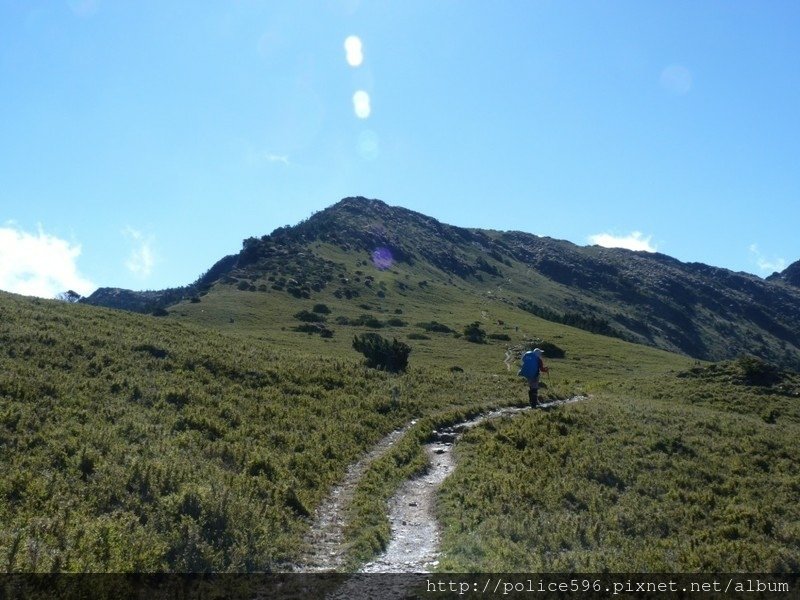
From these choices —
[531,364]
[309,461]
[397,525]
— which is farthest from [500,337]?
[397,525]

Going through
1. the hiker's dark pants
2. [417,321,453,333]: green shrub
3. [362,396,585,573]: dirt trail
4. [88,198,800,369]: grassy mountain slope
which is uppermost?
[88,198,800,369]: grassy mountain slope

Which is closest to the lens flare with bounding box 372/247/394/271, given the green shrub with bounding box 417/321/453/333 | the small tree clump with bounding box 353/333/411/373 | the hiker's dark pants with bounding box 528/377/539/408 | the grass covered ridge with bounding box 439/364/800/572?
the green shrub with bounding box 417/321/453/333

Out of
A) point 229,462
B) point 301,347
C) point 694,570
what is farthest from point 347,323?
point 694,570

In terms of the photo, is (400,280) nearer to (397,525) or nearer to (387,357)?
(387,357)

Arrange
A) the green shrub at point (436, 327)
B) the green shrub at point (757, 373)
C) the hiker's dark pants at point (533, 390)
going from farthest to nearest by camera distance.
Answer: the green shrub at point (436, 327)
the green shrub at point (757, 373)
the hiker's dark pants at point (533, 390)

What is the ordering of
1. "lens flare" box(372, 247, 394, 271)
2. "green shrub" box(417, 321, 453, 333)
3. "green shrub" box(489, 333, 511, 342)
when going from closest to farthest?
"green shrub" box(489, 333, 511, 342) → "green shrub" box(417, 321, 453, 333) → "lens flare" box(372, 247, 394, 271)

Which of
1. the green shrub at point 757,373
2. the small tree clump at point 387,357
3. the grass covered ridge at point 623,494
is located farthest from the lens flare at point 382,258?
the grass covered ridge at point 623,494

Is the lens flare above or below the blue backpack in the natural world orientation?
above

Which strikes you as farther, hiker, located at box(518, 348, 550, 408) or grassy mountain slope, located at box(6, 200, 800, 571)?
hiker, located at box(518, 348, 550, 408)

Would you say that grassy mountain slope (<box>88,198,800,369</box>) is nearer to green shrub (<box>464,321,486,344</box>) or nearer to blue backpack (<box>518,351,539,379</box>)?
green shrub (<box>464,321,486,344</box>)

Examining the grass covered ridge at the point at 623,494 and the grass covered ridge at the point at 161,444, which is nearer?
the grass covered ridge at the point at 161,444

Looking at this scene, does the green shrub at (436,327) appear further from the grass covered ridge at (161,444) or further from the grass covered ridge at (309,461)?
the grass covered ridge at (161,444)

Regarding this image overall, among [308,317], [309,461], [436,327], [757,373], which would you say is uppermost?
[308,317]

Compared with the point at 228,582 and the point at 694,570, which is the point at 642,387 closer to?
the point at 694,570
